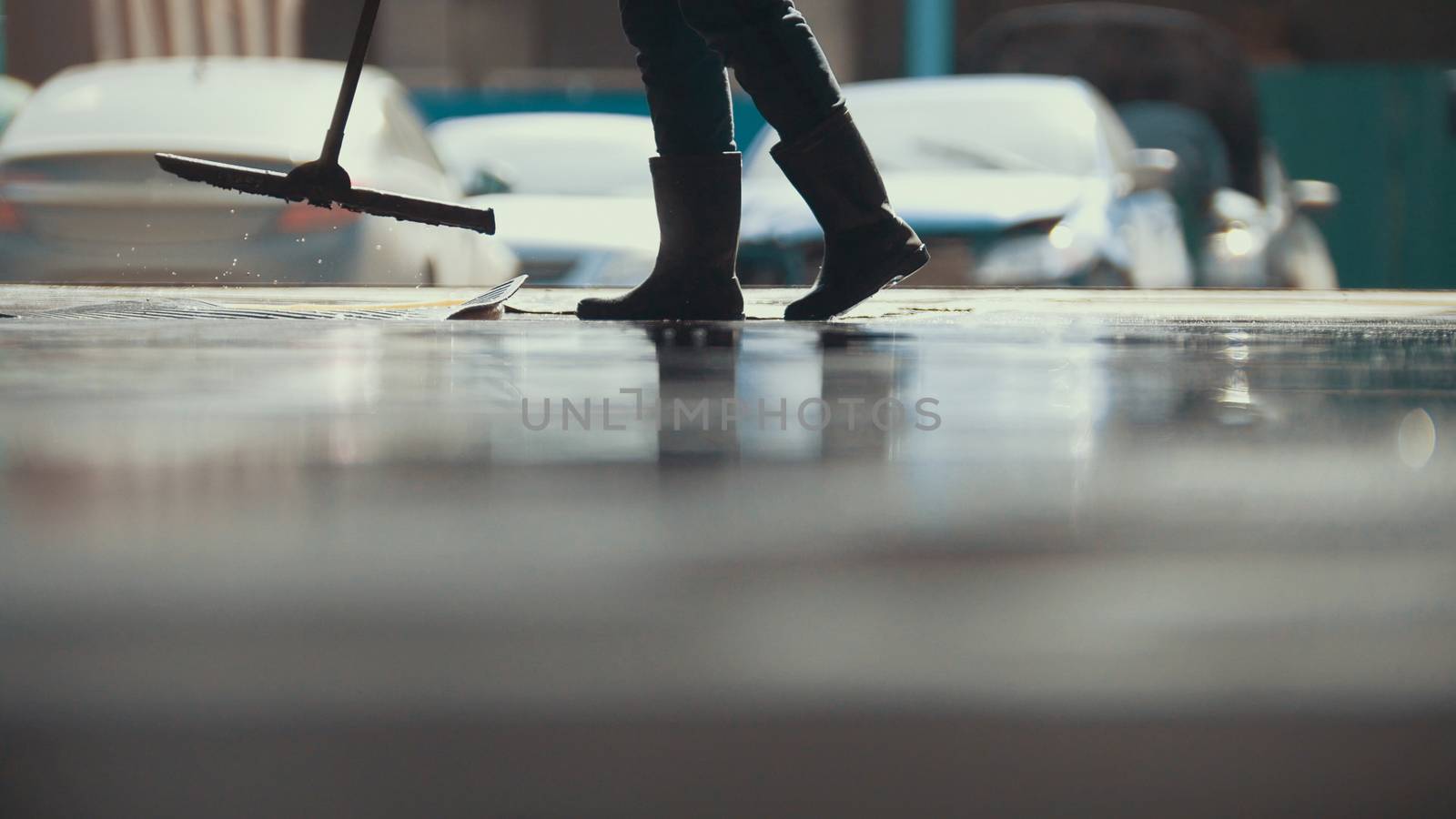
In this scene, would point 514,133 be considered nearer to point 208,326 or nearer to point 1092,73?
point 208,326

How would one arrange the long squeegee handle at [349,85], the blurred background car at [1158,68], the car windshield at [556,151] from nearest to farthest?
1. the long squeegee handle at [349,85]
2. the car windshield at [556,151]
3. the blurred background car at [1158,68]

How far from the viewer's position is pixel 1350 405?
46.8 inches

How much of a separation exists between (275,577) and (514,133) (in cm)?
521

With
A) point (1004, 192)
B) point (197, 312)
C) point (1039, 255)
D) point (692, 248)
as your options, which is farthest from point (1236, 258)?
point (197, 312)

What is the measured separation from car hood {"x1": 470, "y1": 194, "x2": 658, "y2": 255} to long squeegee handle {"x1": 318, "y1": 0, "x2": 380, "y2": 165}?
67.6 inches

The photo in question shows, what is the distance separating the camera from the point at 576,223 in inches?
188

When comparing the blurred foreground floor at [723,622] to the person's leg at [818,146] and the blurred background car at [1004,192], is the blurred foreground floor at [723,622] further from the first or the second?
the blurred background car at [1004,192]

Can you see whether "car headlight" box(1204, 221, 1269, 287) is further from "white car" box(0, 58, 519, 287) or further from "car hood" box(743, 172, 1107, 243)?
"white car" box(0, 58, 519, 287)

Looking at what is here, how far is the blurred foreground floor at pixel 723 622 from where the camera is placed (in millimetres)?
416

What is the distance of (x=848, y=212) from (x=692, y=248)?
271mm

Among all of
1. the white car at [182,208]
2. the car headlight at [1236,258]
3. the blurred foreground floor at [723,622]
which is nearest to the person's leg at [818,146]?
the blurred foreground floor at [723,622]

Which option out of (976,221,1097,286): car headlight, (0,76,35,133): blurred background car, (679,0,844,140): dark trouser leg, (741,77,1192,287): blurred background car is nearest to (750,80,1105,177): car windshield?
(741,77,1192,287): blurred background car

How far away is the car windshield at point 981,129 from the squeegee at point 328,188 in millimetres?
2484

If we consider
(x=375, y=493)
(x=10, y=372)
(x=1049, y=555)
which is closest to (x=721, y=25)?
(x=10, y=372)
